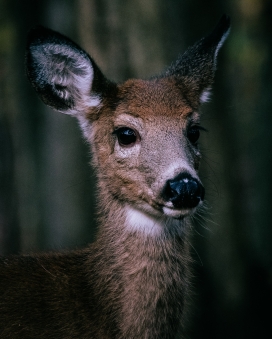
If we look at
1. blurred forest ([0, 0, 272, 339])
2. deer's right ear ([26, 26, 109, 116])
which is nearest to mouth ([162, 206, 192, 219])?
deer's right ear ([26, 26, 109, 116])

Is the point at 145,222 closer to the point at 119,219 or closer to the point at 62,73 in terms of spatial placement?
the point at 119,219

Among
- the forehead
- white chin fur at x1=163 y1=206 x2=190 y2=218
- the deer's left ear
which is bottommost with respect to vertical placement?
white chin fur at x1=163 y1=206 x2=190 y2=218

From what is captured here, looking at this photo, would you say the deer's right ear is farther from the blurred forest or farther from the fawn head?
the blurred forest

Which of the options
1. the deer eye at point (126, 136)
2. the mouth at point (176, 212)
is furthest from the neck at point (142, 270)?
the deer eye at point (126, 136)

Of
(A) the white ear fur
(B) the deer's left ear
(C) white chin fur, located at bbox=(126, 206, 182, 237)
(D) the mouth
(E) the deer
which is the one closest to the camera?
(D) the mouth

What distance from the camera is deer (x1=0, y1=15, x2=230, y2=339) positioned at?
4.59m

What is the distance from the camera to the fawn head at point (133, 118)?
4.59m

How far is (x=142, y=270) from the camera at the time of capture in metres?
4.75

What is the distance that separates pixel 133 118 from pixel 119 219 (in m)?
0.76

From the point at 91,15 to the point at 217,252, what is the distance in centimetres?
321

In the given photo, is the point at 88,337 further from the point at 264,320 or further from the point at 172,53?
the point at 172,53

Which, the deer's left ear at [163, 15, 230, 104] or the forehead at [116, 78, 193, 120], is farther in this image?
the deer's left ear at [163, 15, 230, 104]

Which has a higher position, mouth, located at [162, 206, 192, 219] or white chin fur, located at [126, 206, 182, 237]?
mouth, located at [162, 206, 192, 219]

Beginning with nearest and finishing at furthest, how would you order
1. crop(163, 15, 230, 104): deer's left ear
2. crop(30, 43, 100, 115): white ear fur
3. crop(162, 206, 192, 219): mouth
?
crop(162, 206, 192, 219): mouth → crop(30, 43, 100, 115): white ear fur → crop(163, 15, 230, 104): deer's left ear
